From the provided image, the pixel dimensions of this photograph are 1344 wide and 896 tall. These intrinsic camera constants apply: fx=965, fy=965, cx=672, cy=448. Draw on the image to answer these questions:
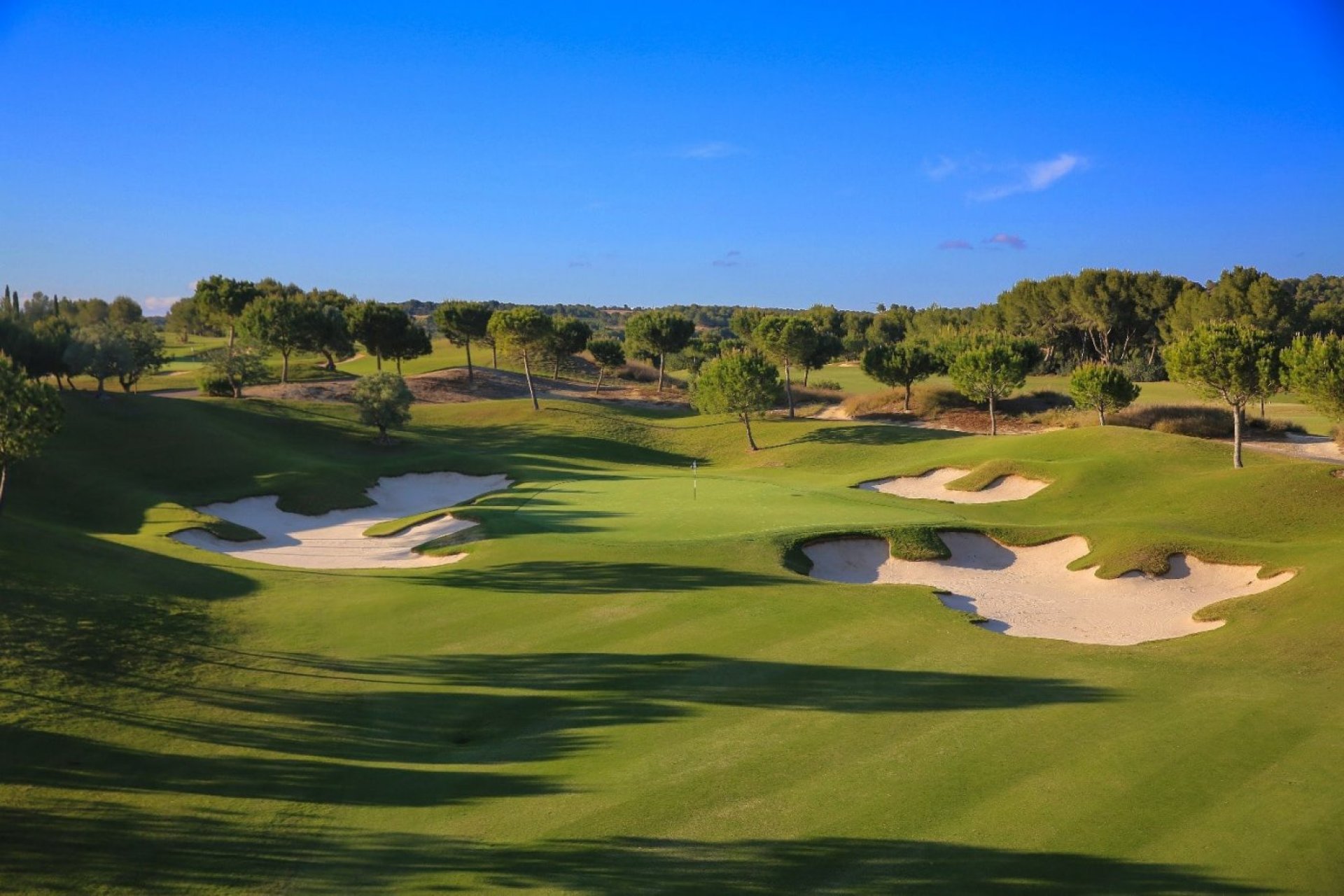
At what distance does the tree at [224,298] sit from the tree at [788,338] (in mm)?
48626

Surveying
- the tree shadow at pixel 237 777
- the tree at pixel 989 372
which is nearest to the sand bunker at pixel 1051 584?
the tree shadow at pixel 237 777

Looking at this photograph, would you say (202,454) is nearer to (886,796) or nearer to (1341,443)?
(886,796)

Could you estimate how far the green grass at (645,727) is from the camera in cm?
1067

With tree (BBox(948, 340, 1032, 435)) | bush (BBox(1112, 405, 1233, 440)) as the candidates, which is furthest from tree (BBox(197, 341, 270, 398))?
bush (BBox(1112, 405, 1233, 440))

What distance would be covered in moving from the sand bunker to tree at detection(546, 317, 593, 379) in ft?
220

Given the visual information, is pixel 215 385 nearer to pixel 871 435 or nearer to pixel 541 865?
pixel 871 435

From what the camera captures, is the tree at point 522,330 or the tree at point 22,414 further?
the tree at point 522,330

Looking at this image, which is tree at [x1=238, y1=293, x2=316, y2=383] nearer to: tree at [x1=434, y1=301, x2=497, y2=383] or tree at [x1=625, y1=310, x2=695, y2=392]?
tree at [x1=434, y1=301, x2=497, y2=383]

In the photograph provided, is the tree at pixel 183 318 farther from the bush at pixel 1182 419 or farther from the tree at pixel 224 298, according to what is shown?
the bush at pixel 1182 419

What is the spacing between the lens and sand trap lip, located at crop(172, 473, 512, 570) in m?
31.6

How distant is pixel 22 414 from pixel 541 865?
77.8 feet

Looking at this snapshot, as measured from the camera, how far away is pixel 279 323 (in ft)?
247

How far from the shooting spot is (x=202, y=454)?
160 feet

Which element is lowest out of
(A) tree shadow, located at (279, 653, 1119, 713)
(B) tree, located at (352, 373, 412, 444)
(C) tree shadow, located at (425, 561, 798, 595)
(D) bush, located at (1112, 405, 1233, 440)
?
(A) tree shadow, located at (279, 653, 1119, 713)
